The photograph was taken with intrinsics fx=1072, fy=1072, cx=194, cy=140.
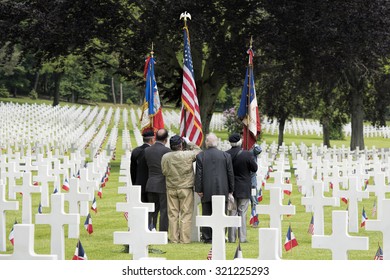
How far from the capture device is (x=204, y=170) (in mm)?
15164

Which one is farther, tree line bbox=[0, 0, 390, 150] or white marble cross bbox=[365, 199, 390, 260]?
tree line bbox=[0, 0, 390, 150]

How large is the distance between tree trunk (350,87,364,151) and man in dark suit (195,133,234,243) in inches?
1076

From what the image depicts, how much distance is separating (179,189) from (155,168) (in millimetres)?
537

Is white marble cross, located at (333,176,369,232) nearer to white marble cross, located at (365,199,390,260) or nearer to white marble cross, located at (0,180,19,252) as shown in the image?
white marble cross, located at (365,199,390,260)

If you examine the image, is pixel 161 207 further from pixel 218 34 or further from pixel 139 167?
pixel 218 34

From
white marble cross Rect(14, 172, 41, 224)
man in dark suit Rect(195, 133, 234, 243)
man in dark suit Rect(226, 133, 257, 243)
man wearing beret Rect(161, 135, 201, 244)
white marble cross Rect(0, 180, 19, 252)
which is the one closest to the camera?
white marble cross Rect(0, 180, 19, 252)

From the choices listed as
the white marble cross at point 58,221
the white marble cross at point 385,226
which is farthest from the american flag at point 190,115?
the white marble cross at point 385,226

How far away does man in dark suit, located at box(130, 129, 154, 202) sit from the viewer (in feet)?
51.8

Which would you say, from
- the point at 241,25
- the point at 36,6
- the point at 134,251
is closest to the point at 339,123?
the point at 241,25

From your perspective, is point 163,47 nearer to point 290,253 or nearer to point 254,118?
point 254,118

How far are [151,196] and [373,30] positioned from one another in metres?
19.5

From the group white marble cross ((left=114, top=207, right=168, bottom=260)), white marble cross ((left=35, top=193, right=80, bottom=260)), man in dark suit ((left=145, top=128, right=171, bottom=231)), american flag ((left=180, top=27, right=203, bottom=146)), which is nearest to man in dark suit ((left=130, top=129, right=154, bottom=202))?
man in dark suit ((left=145, top=128, right=171, bottom=231))

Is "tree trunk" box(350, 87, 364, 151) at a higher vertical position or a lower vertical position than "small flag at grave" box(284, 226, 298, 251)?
higher

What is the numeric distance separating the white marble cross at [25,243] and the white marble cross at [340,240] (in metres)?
2.81
